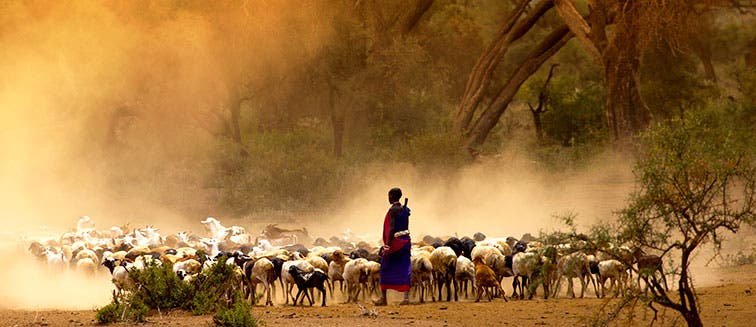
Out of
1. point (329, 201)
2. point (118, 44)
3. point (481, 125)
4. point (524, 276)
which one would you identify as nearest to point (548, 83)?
point (481, 125)

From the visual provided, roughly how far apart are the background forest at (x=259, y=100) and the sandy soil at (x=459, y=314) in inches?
537

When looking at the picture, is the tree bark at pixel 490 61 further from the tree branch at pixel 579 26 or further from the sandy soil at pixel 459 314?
the sandy soil at pixel 459 314

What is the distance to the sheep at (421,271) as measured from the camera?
13.8 metres

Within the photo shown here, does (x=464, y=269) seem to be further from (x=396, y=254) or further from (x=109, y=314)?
(x=109, y=314)

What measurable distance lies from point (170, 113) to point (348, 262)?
19730mm

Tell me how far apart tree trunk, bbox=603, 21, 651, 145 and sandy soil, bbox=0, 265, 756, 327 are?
454 inches

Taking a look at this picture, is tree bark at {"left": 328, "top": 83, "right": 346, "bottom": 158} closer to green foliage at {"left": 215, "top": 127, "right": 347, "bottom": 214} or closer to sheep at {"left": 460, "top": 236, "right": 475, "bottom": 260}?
green foliage at {"left": 215, "top": 127, "right": 347, "bottom": 214}

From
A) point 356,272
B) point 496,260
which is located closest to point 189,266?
point 356,272

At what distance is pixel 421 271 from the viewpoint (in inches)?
547

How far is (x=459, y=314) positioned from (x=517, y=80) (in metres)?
19.0

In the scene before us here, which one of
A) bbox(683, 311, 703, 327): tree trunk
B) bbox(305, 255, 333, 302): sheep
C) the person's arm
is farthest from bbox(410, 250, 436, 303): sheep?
bbox(683, 311, 703, 327): tree trunk

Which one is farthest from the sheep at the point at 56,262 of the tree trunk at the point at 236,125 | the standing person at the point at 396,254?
the tree trunk at the point at 236,125

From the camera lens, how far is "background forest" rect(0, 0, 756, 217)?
2872 cm

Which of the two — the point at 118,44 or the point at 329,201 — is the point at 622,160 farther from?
the point at 118,44
